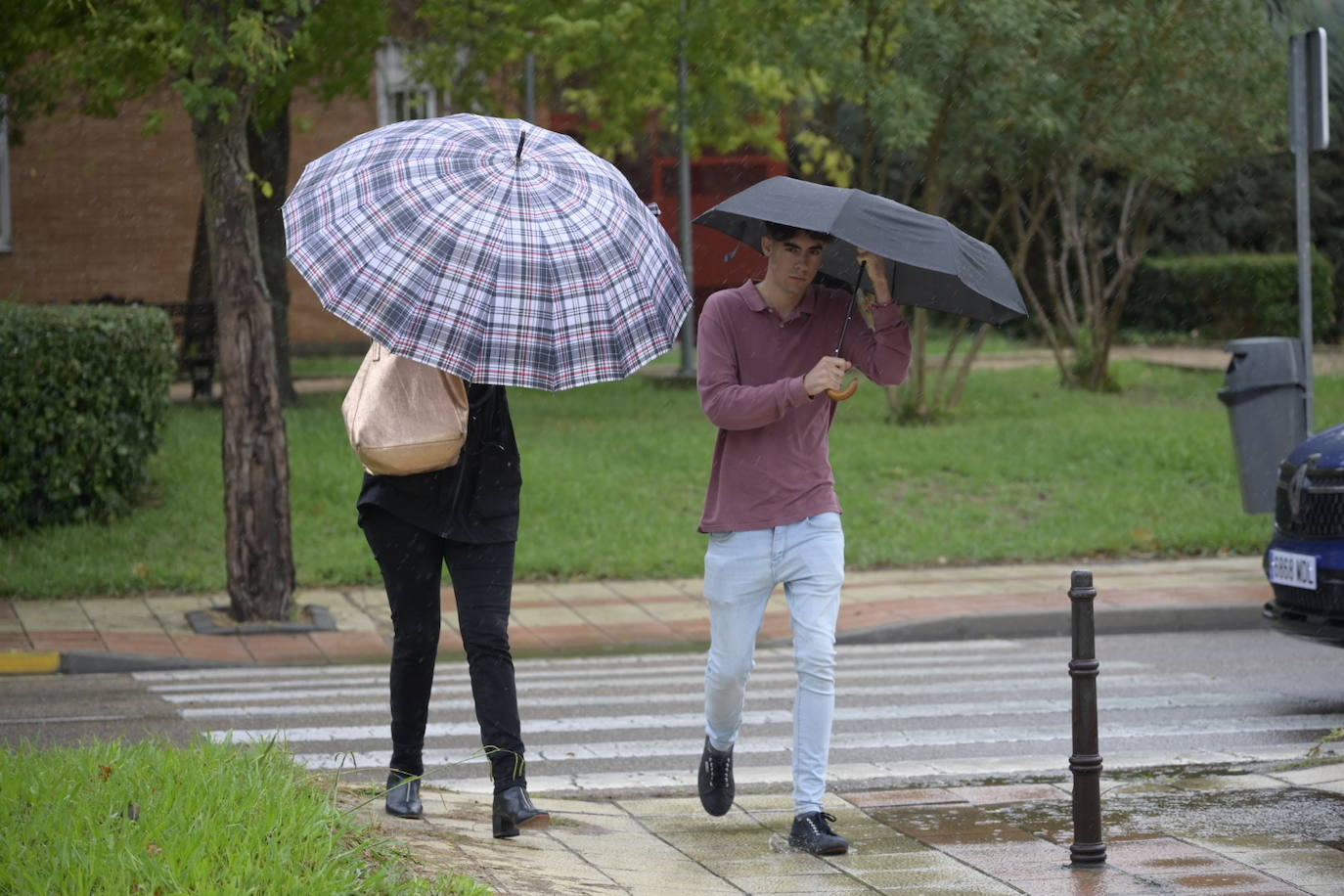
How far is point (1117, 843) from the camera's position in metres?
5.43

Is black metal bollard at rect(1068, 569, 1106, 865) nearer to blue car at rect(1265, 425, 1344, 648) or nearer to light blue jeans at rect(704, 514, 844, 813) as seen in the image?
light blue jeans at rect(704, 514, 844, 813)

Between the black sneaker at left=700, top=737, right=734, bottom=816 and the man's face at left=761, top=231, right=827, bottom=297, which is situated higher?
the man's face at left=761, top=231, right=827, bottom=297

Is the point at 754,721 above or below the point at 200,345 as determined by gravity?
below

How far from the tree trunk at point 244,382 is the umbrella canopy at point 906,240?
603 cm

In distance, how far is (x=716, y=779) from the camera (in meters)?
5.60

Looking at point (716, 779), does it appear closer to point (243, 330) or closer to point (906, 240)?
point (906, 240)

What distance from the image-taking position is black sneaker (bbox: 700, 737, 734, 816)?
559cm

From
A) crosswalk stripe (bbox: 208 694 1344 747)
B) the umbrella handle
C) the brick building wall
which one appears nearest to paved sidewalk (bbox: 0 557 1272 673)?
crosswalk stripe (bbox: 208 694 1344 747)

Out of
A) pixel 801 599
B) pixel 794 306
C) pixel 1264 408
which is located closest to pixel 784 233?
pixel 794 306

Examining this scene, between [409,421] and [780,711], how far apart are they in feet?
12.8

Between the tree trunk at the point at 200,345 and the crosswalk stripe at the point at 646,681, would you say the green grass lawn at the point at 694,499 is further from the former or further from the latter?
the crosswalk stripe at the point at 646,681

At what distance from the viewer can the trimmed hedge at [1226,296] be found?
27781 mm

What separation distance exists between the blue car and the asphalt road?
46 centimetres

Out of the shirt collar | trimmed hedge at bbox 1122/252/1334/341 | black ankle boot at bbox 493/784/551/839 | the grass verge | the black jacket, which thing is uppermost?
trimmed hedge at bbox 1122/252/1334/341
